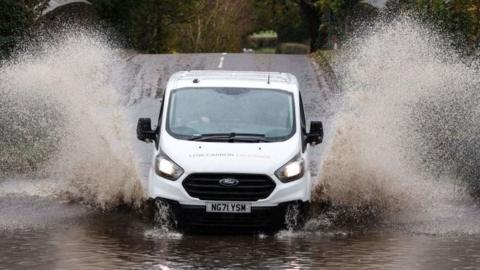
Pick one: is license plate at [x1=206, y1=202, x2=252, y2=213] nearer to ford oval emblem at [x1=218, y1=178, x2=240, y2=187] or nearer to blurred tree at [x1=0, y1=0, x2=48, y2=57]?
ford oval emblem at [x1=218, y1=178, x2=240, y2=187]

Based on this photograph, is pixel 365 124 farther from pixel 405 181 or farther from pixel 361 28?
pixel 361 28

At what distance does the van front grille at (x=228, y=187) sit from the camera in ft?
50.1

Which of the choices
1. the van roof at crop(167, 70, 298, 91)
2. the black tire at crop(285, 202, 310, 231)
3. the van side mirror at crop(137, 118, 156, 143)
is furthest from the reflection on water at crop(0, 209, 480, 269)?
the van roof at crop(167, 70, 298, 91)

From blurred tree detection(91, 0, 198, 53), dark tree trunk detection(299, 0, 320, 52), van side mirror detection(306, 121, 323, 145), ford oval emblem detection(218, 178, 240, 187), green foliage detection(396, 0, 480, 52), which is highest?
dark tree trunk detection(299, 0, 320, 52)

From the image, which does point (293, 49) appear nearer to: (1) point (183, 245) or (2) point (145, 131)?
(2) point (145, 131)

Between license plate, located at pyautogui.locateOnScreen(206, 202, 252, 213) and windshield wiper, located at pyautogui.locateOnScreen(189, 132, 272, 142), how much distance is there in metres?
1.06

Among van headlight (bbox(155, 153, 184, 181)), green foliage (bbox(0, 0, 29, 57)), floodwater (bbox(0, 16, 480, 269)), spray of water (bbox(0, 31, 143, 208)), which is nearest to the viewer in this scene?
floodwater (bbox(0, 16, 480, 269))

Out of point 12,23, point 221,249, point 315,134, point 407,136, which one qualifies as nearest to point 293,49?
point 12,23

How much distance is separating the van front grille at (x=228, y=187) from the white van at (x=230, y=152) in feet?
0.04

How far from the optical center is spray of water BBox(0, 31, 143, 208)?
18.9m

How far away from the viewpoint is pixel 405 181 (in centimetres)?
1980

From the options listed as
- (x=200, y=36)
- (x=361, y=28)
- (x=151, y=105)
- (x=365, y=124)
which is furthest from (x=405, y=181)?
(x=200, y=36)

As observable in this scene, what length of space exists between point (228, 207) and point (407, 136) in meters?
9.10

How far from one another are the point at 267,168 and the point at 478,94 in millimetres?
8635
